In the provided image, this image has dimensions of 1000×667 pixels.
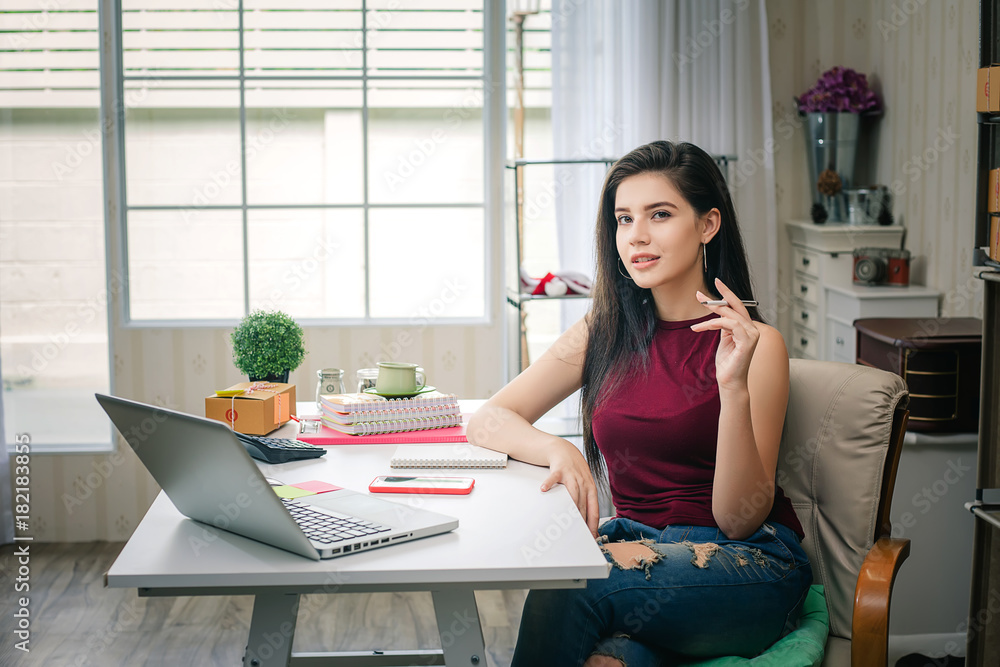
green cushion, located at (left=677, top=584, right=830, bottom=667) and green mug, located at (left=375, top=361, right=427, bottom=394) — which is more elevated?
green mug, located at (left=375, top=361, right=427, bottom=394)

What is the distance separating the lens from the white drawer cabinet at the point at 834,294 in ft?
9.46

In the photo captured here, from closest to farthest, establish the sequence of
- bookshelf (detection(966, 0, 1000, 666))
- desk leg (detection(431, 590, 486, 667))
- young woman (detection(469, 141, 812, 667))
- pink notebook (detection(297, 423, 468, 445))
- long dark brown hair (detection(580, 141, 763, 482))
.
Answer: desk leg (detection(431, 590, 486, 667))
young woman (detection(469, 141, 812, 667))
long dark brown hair (detection(580, 141, 763, 482))
pink notebook (detection(297, 423, 468, 445))
bookshelf (detection(966, 0, 1000, 666))

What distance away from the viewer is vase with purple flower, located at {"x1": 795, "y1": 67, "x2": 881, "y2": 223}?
10.7ft

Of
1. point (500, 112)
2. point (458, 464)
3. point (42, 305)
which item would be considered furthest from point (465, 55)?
point (458, 464)

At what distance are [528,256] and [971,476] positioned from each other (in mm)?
1749

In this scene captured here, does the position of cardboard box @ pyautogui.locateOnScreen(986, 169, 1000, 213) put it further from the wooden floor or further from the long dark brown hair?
the wooden floor

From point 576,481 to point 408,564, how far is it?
463 millimetres

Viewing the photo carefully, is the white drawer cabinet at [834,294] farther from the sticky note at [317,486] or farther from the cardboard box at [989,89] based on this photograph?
the sticky note at [317,486]

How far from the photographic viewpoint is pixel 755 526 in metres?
1.53

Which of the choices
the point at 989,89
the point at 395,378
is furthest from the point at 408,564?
the point at 989,89

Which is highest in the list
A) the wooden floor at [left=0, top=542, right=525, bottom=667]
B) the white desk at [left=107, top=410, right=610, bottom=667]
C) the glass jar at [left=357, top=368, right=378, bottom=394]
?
the glass jar at [left=357, top=368, right=378, bottom=394]

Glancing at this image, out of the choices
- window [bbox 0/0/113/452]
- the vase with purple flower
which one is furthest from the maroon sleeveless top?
window [bbox 0/0/113/452]

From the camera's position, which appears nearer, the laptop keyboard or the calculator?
the laptop keyboard

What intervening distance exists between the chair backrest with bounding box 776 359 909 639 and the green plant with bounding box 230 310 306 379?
120cm
